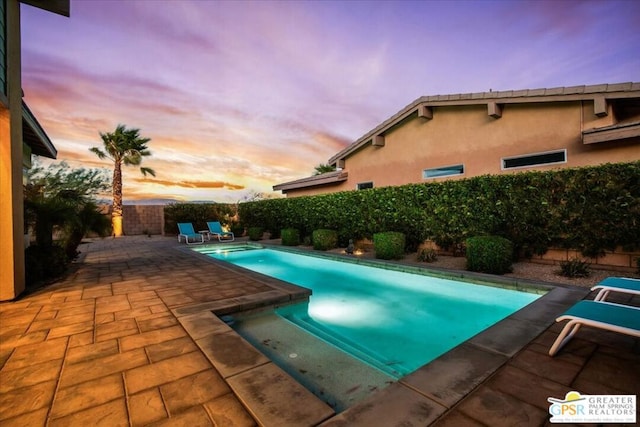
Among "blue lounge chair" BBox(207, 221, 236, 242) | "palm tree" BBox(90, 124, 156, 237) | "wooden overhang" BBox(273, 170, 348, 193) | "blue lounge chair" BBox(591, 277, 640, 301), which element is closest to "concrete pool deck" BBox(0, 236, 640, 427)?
"blue lounge chair" BBox(591, 277, 640, 301)

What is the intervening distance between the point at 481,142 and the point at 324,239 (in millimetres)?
6557

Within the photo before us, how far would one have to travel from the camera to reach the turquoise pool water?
395cm

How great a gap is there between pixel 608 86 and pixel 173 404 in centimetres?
1082

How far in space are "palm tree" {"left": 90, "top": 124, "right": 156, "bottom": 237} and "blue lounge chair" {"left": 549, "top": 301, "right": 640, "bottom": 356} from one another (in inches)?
919

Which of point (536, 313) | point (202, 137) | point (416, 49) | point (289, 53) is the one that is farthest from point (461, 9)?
point (202, 137)

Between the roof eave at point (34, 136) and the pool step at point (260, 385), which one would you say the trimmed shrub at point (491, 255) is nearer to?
the pool step at point (260, 385)

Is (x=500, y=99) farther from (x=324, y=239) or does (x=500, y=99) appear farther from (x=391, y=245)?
(x=324, y=239)

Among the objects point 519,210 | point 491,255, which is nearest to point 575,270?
point 491,255

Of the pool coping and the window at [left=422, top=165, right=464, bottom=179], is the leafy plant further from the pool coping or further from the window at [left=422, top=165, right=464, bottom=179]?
the window at [left=422, top=165, right=464, bottom=179]

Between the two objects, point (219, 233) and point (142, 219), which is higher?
point (142, 219)

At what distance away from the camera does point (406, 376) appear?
2.34 m

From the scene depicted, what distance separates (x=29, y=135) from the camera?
7.82m

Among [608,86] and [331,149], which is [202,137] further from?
[608,86]

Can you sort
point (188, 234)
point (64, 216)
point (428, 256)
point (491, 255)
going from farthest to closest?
point (188, 234) < point (428, 256) < point (64, 216) < point (491, 255)
